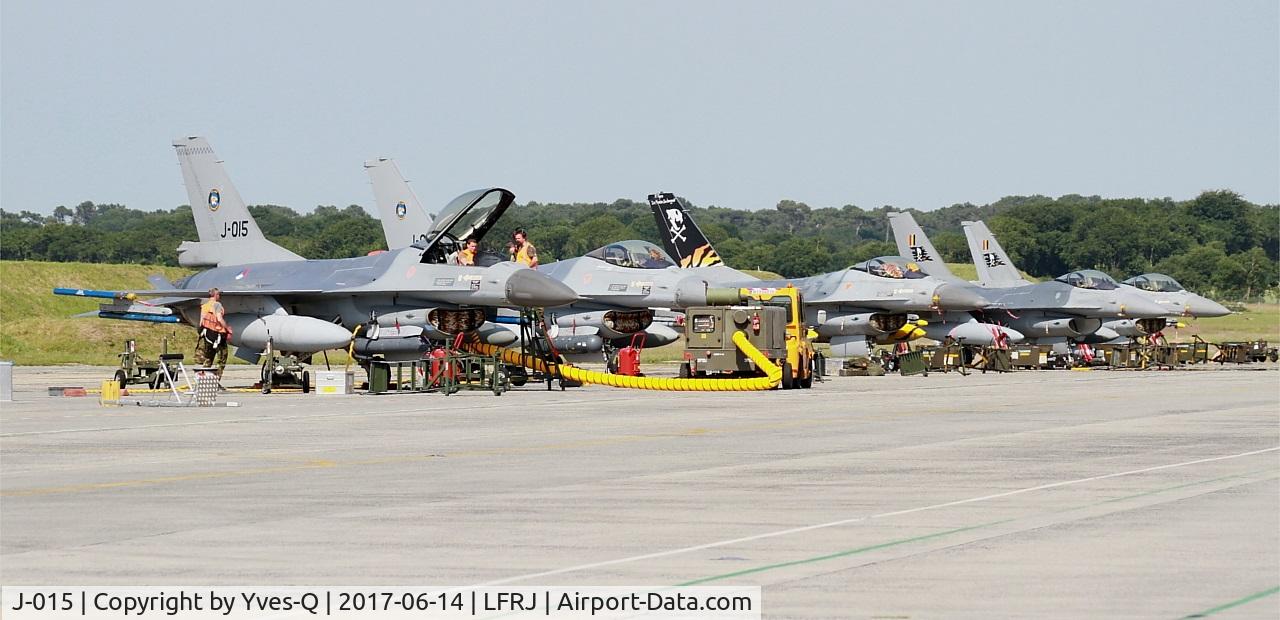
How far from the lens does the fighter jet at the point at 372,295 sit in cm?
2684

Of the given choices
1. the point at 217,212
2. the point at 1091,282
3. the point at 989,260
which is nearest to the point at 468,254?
the point at 217,212

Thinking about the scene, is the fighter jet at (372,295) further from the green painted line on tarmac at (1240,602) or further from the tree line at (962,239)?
the tree line at (962,239)

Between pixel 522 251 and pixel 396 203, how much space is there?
824 cm

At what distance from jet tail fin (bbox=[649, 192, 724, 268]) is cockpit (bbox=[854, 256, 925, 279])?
4834mm

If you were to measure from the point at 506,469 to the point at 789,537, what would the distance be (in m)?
4.50

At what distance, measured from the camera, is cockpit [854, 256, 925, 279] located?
3784 cm

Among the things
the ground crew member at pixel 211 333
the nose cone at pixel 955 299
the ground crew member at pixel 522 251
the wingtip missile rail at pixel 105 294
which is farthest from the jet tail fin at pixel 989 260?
the ground crew member at pixel 211 333

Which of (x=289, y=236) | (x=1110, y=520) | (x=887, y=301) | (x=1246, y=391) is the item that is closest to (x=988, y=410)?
(x=1246, y=391)

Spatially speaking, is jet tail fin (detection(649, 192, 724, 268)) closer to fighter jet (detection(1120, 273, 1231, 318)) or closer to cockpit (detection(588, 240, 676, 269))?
cockpit (detection(588, 240, 676, 269))

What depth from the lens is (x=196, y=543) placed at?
8.35 metres

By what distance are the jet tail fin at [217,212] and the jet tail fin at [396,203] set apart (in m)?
4.39

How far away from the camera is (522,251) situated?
29.1 metres

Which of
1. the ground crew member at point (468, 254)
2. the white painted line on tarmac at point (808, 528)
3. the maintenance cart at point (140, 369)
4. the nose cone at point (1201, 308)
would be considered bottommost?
the white painted line on tarmac at point (808, 528)

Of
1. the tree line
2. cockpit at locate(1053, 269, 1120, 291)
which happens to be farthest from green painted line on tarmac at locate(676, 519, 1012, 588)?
the tree line
